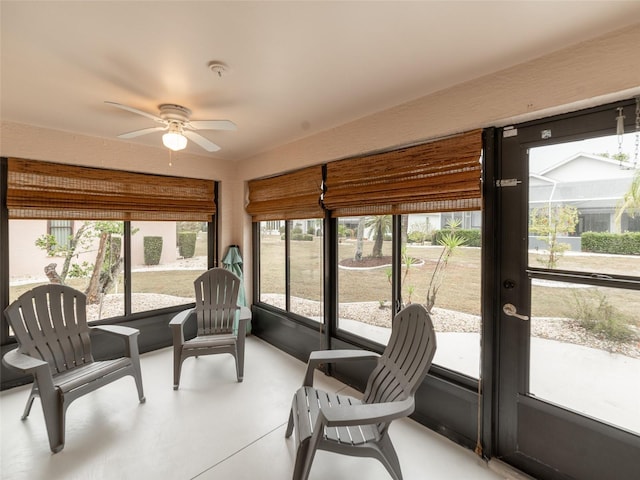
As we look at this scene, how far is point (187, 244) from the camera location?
4043mm

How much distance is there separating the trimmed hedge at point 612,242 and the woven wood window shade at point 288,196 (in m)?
2.10

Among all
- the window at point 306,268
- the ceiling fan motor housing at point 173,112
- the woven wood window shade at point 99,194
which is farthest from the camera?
the window at point 306,268

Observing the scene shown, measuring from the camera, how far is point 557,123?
1.72m

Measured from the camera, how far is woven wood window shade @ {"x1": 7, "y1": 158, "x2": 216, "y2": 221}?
2.83m

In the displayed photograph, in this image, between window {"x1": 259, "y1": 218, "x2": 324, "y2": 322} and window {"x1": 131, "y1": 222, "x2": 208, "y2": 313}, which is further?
window {"x1": 131, "y1": 222, "x2": 208, "y2": 313}

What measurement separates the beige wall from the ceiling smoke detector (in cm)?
124

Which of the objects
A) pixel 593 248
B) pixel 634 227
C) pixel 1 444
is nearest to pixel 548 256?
pixel 593 248

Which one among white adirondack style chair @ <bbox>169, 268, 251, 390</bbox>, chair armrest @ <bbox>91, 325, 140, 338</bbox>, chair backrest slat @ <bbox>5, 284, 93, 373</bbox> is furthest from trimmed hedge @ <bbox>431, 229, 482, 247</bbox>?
chair backrest slat @ <bbox>5, 284, 93, 373</bbox>

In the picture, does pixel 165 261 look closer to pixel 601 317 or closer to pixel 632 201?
pixel 601 317

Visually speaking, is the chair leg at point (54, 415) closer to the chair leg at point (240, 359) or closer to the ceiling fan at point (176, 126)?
the chair leg at point (240, 359)

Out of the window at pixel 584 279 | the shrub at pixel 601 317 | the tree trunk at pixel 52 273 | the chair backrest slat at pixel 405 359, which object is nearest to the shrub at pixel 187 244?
the tree trunk at pixel 52 273

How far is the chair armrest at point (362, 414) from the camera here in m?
1.48

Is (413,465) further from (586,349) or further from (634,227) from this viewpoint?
(634,227)

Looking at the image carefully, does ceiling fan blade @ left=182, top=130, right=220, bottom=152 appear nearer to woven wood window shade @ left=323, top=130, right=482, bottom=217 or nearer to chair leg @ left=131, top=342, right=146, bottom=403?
woven wood window shade @ left=323, top=130, right=482, bottom=217
